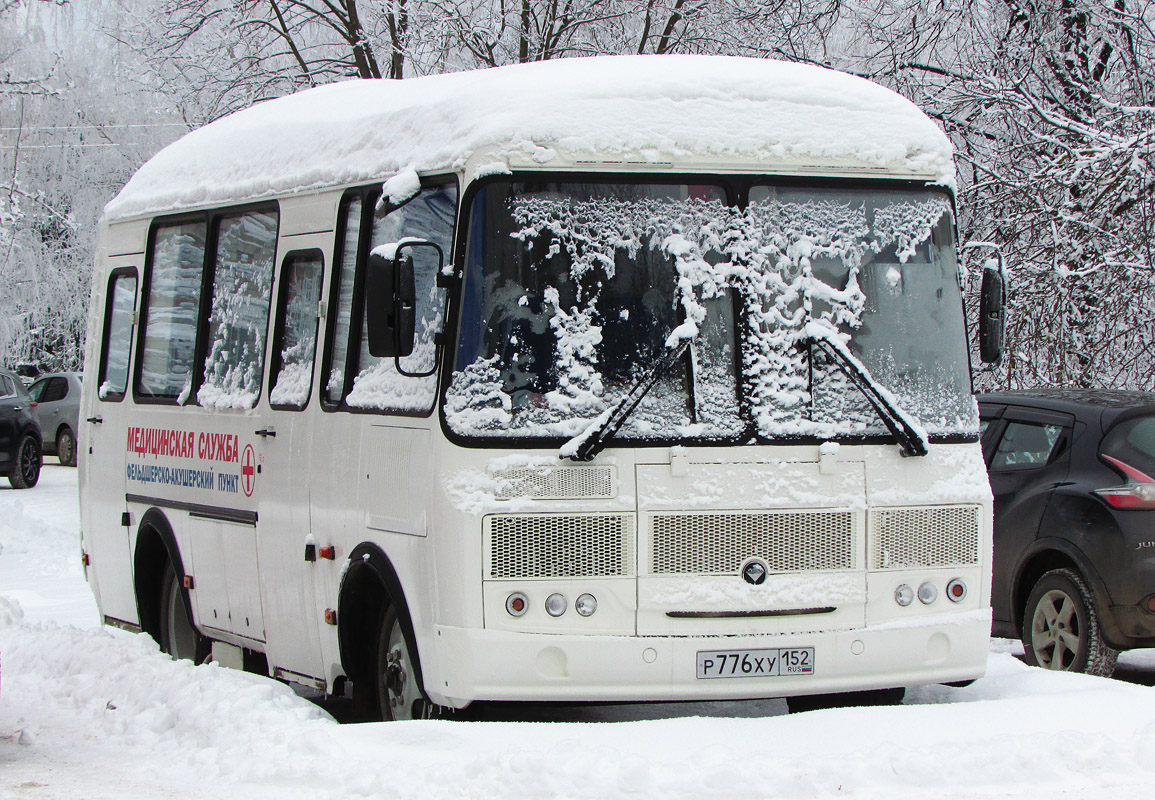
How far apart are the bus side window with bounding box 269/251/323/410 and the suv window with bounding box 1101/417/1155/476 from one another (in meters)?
4.23

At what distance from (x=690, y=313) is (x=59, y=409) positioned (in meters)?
28.1

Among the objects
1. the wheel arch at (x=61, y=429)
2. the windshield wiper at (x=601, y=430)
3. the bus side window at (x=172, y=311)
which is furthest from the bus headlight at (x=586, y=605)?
the wheel arch at (x=61, y=429)

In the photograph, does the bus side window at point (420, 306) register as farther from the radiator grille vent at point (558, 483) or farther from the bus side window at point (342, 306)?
the radiator grille vent at point (558, 483)

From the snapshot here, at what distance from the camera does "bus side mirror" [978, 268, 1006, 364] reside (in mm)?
7755

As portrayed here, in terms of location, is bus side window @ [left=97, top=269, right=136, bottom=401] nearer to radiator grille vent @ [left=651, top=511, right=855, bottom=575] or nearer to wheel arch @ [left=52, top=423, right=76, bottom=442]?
radiator grille vent @ [left=651, top=511, right=855, bottom=575]

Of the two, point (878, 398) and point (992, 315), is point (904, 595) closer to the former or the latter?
point (878, 398)

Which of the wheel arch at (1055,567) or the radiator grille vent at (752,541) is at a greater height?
the radiator grille vent at (752,541)

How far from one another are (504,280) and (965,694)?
2776mm

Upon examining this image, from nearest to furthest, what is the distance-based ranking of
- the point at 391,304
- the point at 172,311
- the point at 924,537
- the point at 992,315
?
1. the point at 391,304
2. the point at 924,537
3. the point at 992,315
4. the point at 172,311

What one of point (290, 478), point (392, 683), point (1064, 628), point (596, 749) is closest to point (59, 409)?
point (290, 478)

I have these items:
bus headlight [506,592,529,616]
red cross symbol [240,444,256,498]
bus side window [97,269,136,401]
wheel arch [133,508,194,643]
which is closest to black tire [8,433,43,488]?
bus side window [97,269,136,401]

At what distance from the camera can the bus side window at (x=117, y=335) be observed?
35.0 feet

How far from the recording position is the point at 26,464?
87.2ft

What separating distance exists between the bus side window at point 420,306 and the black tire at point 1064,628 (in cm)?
409
